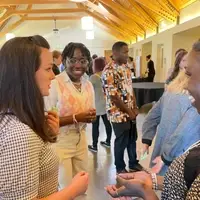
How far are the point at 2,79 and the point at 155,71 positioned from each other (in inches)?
421

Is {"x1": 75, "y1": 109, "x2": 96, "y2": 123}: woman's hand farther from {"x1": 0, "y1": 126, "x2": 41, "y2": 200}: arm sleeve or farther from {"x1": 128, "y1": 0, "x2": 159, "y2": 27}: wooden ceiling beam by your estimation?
{"x1": 128, "y1": 0, "x2": 159, "y2": 27}: wooden ceiling beam

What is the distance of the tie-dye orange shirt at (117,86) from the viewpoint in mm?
2932

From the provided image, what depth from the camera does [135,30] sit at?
13992 mm

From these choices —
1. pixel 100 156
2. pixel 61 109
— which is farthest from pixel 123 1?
pixel 61 109

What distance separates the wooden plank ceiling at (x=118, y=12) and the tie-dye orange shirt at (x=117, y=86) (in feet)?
17.8

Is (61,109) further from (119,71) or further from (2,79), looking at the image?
(119,71)

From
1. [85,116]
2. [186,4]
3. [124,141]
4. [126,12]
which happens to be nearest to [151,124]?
[85,116]

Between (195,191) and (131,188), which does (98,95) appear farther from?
(195,191)

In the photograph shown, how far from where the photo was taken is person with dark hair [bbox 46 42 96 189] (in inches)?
76.2

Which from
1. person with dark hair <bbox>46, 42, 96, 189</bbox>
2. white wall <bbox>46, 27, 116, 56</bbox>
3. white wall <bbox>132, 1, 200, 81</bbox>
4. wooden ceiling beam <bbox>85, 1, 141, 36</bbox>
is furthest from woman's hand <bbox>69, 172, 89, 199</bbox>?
white wall <bbox>46, 27, 116, 56</bbox>

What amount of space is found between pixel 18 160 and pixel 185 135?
100 cm

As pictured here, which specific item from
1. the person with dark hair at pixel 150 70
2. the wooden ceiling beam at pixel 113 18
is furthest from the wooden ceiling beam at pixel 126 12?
the person with dark hair at pixel 150 70

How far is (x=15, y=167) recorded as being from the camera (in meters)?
0.88

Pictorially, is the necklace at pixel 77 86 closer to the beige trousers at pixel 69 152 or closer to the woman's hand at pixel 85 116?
the woman's hand at pixel 85 116
